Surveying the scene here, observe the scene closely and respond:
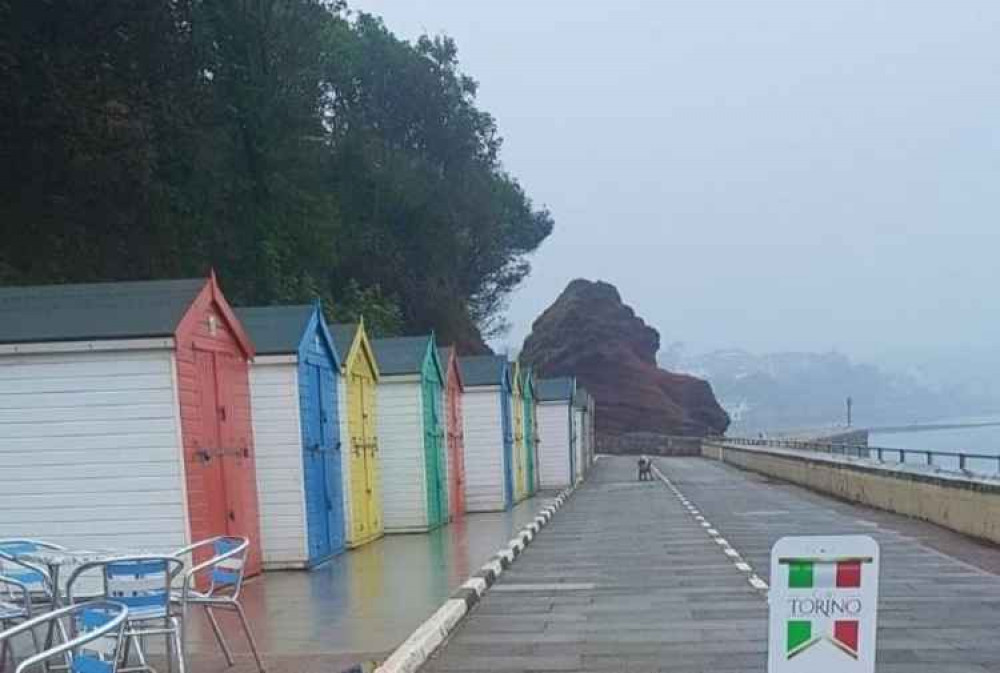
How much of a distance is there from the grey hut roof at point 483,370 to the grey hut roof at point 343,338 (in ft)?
28.1

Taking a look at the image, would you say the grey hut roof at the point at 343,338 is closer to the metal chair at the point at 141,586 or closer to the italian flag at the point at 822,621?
the metal chair at the point at 141,586

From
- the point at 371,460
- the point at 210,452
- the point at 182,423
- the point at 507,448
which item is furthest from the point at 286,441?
the point at 507,448

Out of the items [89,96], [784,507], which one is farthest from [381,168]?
[784,507]

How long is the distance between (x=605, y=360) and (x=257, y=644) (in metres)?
80.3

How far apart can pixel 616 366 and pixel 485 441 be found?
63.7m

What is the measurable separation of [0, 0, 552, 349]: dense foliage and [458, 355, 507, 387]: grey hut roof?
930cm

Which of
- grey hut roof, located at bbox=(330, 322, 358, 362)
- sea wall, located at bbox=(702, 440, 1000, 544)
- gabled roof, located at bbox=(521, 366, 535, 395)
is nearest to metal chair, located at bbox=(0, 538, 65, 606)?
grey hut roof, located at bbox=(330, 322, 358, 362)

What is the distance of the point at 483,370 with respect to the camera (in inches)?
1009

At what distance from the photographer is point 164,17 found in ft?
95.0

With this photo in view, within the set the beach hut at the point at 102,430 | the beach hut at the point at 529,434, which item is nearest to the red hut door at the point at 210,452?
the beach hut at the point at 102,430

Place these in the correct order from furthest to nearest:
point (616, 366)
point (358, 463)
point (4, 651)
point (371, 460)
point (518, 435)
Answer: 1. point (616, 366)
2. point (518, 435)
3. point (371, 460)
4. point (358, 463)
5. point (4, 651)

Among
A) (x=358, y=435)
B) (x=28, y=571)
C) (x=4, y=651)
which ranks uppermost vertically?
(x=358, y=435)

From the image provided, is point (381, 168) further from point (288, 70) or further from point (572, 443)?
point (572, 443)

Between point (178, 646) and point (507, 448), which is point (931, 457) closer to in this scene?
point (507, 448)
